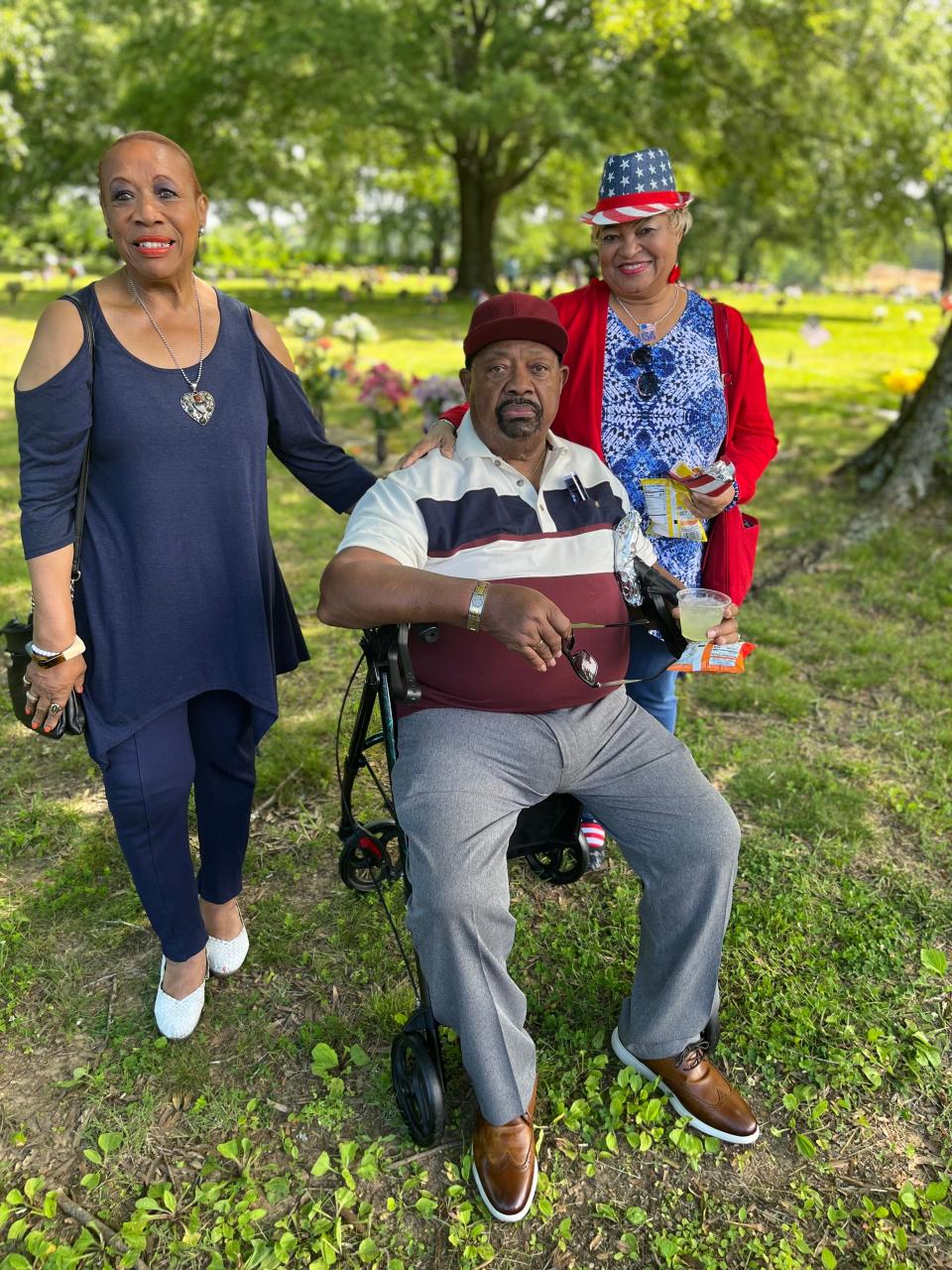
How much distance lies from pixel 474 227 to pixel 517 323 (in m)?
20.9

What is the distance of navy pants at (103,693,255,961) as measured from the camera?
2203mm

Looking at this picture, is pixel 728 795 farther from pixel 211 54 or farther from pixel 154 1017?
pixel 211 54

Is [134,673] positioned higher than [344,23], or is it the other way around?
[344,23]

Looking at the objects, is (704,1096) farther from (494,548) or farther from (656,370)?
(656,370)

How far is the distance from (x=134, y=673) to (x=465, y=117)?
16.8 meters

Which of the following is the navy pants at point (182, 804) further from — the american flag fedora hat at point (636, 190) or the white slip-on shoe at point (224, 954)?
the american flag fedora hat at point (636, 190)

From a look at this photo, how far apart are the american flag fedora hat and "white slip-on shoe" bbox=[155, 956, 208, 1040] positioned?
2.29 meters

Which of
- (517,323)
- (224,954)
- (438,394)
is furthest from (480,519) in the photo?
(438,394)

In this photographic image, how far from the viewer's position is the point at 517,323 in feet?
7.57

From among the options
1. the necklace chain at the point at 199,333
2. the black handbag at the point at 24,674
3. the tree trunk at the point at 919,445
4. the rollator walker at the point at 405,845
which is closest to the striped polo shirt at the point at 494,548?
the rollator walker at the point at 405,845

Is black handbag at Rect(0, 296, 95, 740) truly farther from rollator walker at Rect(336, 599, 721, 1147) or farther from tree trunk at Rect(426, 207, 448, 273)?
tree trunk at Rect(426, 207, 448, 273)

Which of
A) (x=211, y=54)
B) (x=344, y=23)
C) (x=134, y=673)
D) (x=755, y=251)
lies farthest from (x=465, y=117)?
(x=755, y=251)

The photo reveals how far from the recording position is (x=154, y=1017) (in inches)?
99.3

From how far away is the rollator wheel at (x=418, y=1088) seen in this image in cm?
210
